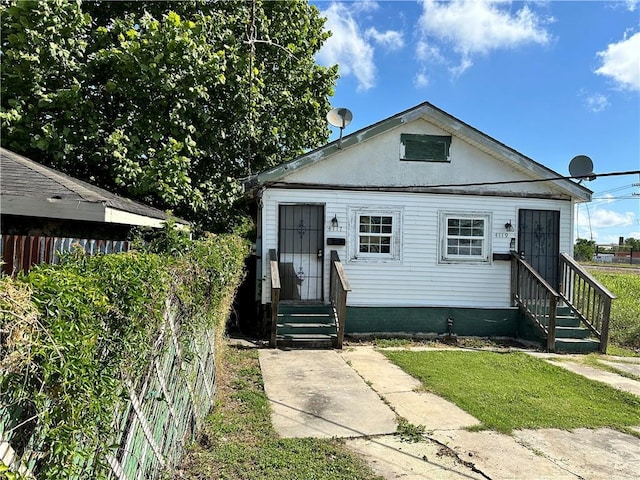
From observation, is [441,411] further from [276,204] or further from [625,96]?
[625,96]

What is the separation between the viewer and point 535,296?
8867 millimetres

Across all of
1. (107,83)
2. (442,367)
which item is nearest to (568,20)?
(442,367)

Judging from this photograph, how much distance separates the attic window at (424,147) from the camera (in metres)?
9.45

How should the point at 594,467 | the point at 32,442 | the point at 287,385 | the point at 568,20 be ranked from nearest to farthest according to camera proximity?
the point at 32,442 → the point at 594,467 → the point at 287,385 → the point at 568,20

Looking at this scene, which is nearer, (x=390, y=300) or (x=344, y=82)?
(x=390, y=300)

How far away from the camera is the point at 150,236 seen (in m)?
6.89

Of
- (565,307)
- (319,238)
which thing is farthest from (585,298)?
(319,238)

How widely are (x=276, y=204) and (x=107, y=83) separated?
487 cm

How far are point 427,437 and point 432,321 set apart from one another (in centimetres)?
547

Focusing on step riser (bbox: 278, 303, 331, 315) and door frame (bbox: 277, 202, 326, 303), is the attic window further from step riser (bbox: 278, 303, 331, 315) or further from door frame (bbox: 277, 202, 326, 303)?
step riser (bbox: 278, 303, 331, 315)

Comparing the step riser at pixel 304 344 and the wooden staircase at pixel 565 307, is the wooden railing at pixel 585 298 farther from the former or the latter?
the step riser at pixel 304 344

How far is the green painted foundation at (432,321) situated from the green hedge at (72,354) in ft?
23.1

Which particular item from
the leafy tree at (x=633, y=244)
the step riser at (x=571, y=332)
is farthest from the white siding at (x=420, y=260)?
the leafy tree at (x=633, y=244)

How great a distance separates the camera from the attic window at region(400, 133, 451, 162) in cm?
945
